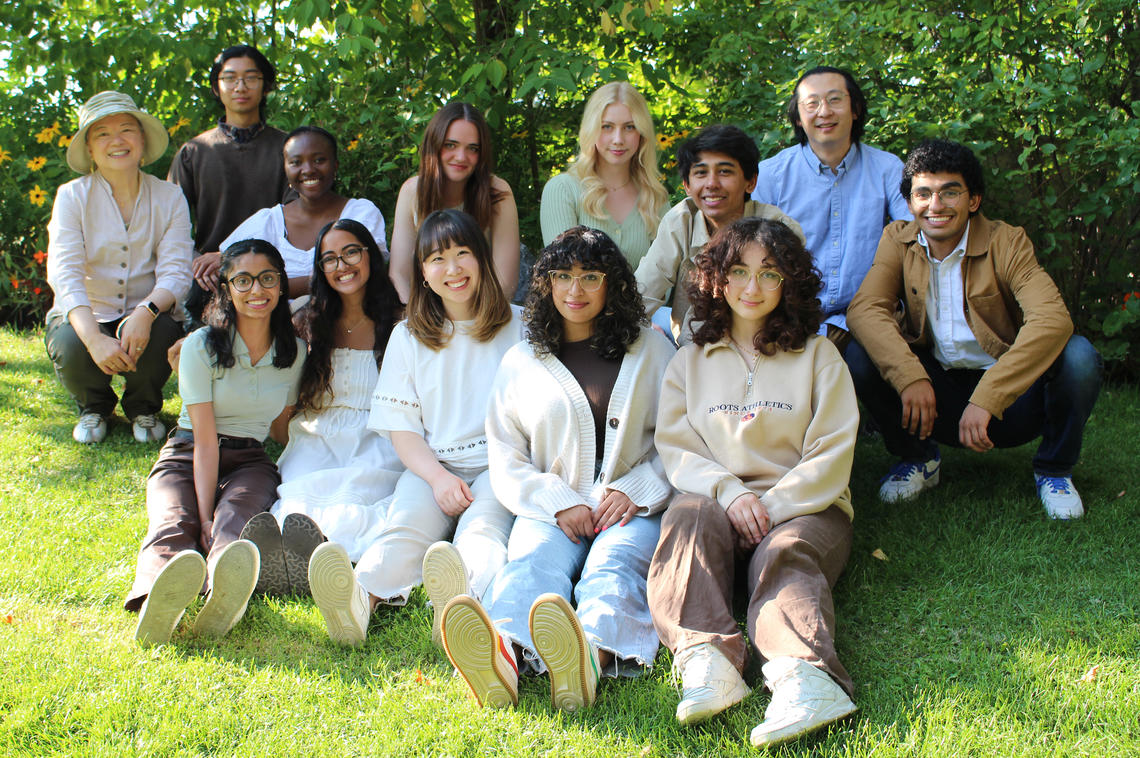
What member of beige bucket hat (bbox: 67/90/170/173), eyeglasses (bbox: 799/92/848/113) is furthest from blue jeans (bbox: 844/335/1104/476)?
beige bucket hat (bbox: 67/90/170/173)

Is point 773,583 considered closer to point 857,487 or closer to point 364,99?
point 857,487

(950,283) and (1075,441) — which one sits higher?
(950,283)

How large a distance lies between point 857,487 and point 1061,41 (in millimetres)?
2669

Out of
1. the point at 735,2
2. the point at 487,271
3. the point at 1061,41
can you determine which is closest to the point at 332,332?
the point at 487,271

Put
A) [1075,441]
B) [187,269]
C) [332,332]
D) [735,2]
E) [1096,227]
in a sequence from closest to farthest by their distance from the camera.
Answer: [1075,441] → [332,332] → [187,269] → [1096,227] → [735,2]

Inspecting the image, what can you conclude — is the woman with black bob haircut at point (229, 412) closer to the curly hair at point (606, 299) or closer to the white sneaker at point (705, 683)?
the curly hair at point (606, 299)

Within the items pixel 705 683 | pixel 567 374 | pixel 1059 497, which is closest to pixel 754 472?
pixel 567 374

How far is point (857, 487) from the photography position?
3.95m

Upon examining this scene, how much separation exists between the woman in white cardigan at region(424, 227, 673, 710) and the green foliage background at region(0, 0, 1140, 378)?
1.60 m

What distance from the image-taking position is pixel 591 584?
8.87ft

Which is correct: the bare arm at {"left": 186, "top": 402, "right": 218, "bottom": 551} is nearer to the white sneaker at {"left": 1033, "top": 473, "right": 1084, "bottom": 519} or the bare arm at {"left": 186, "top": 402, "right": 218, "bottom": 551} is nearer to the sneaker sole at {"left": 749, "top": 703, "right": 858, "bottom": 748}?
the sneaker sole at {"left": 749, "top": 703, "right": 858, "bottom": 748}

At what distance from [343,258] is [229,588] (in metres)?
1.46

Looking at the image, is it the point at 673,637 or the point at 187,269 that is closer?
the point at 673,637

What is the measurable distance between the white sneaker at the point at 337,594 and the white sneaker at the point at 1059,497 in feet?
8.17
